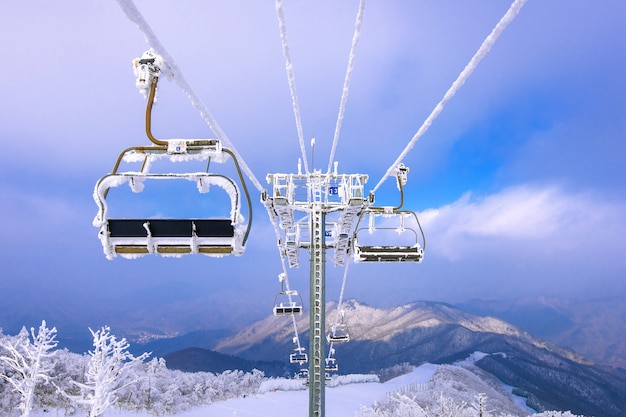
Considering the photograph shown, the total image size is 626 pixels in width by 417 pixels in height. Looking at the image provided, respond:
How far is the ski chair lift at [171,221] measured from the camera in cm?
402

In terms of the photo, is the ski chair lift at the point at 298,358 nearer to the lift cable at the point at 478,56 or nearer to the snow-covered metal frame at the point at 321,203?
the snow-covered metal frame at the point at 321,203

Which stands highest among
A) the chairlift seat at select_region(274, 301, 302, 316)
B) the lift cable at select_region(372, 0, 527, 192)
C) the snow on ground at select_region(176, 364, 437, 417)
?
the lift cable at select_region(372, 0, 527, 192)

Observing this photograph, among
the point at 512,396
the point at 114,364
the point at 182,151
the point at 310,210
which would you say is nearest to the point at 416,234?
the point at 310,210

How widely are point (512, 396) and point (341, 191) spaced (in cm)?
4046

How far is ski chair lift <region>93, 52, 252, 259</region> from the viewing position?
13.2 feet

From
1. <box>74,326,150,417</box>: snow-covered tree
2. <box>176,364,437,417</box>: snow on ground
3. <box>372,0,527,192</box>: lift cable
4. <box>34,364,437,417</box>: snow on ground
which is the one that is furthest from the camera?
<box>176,364,437,417</box>: snow on ground

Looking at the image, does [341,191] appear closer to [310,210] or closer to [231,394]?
[310,210]

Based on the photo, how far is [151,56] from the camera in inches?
154

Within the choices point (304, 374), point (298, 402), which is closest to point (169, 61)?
point (304, 374)

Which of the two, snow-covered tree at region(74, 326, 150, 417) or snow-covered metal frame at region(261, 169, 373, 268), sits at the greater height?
A: snow-covered metal frame at region(261, 169, 373, 268)

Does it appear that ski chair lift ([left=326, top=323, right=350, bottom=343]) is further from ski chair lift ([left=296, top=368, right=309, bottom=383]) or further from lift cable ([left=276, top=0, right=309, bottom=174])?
lift cable ([left=276, top=0, right=309, bottom=174])

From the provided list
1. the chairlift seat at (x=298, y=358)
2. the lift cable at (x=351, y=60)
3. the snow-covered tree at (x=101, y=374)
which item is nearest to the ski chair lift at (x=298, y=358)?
the chairlift seat at (x=298, y=358)

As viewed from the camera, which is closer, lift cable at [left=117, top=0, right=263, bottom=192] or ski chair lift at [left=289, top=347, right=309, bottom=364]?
lift cable at [left=117, top=0, right=263, bottom=192]

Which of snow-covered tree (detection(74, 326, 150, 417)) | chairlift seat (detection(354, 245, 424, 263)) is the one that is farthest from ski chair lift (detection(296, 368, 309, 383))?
chairlift seat (detection(354, 245, 424, 263))
